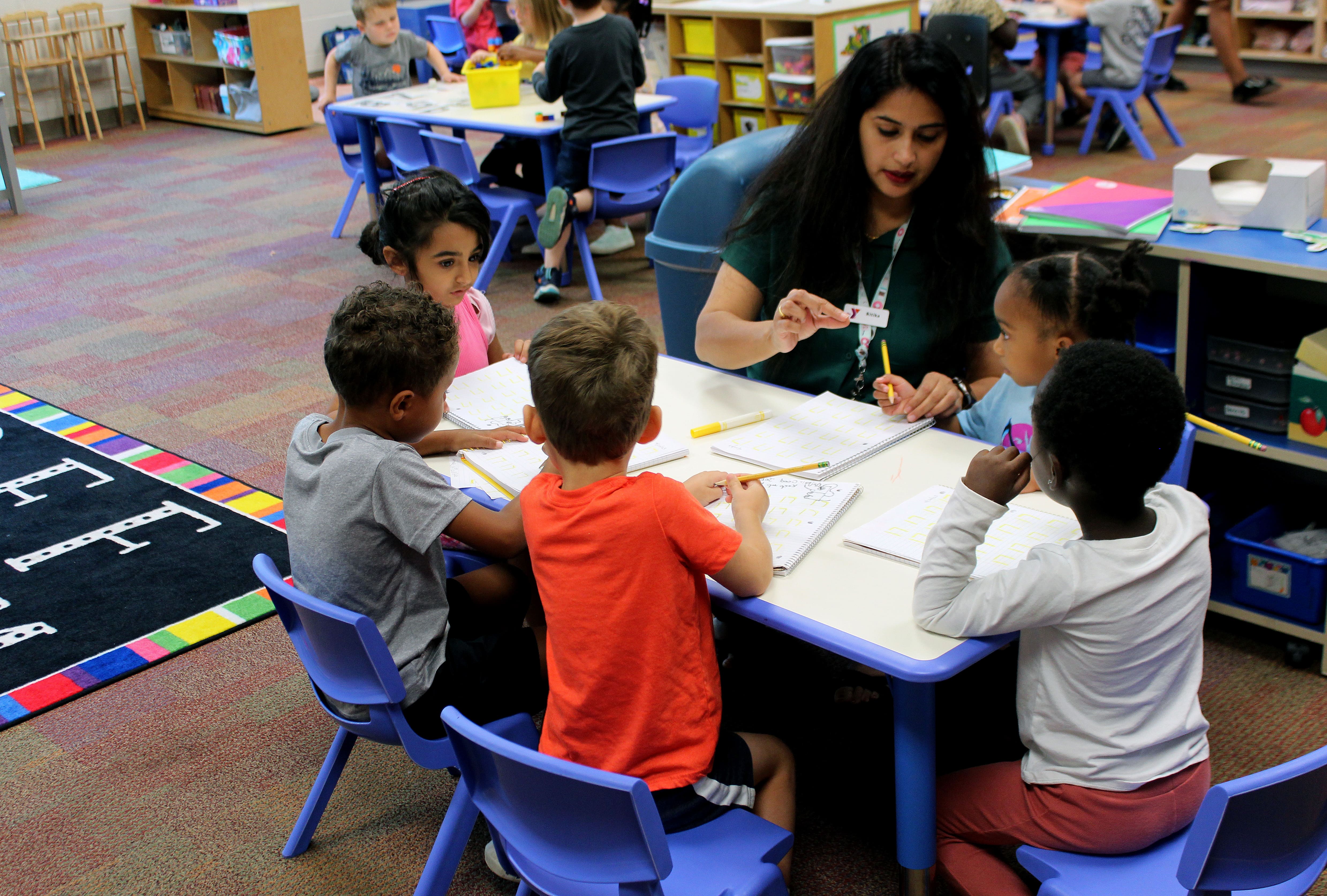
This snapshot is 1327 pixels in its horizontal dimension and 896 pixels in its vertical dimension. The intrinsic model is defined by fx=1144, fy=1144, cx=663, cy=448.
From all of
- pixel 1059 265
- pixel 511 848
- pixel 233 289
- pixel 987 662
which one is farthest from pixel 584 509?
pixel 233 289

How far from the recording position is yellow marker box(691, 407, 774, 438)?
1883mm

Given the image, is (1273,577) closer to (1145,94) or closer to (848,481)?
(848,481)

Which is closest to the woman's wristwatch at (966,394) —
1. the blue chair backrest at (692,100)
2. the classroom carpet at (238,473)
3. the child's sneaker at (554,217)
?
the classroom carpet at (238,473)

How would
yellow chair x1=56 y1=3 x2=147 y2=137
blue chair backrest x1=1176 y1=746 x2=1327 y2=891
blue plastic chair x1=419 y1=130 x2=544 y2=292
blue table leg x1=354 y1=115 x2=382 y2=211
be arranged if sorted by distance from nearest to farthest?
blue chair backrest x1=1176 y1=746 x2=1327 y2=891 < blue plastic chair x1=419 y1=130 x2=544 y2=292 < blue table leg x1=354 y1=115 x2=382 y2=211 < yellow chair x1=56 y1=3 x2=147 y2=137

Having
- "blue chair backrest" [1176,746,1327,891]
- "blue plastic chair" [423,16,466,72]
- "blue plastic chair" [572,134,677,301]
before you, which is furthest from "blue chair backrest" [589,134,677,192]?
"blue plastic chair" [423,16,466,72]

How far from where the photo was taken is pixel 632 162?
4562mm

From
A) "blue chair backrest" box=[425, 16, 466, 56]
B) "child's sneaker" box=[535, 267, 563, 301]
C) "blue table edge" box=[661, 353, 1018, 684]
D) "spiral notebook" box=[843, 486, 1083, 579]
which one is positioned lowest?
"child's sneaker" box=[535, 267, 563, 301]

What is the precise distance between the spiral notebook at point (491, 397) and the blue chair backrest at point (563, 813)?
0.78 metres

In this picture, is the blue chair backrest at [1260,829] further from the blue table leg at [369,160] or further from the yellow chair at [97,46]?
the yellow chair at [97,46]

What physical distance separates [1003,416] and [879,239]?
0.45 meters

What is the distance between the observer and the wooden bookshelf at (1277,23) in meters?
7.86

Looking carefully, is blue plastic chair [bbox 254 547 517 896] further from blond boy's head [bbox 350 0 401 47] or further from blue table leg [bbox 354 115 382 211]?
blond boy's head [bbox 350 0 401 47]

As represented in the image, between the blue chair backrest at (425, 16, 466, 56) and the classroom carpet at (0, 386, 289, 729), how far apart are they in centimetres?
565

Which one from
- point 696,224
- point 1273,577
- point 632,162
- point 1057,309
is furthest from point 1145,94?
point 1057,309
